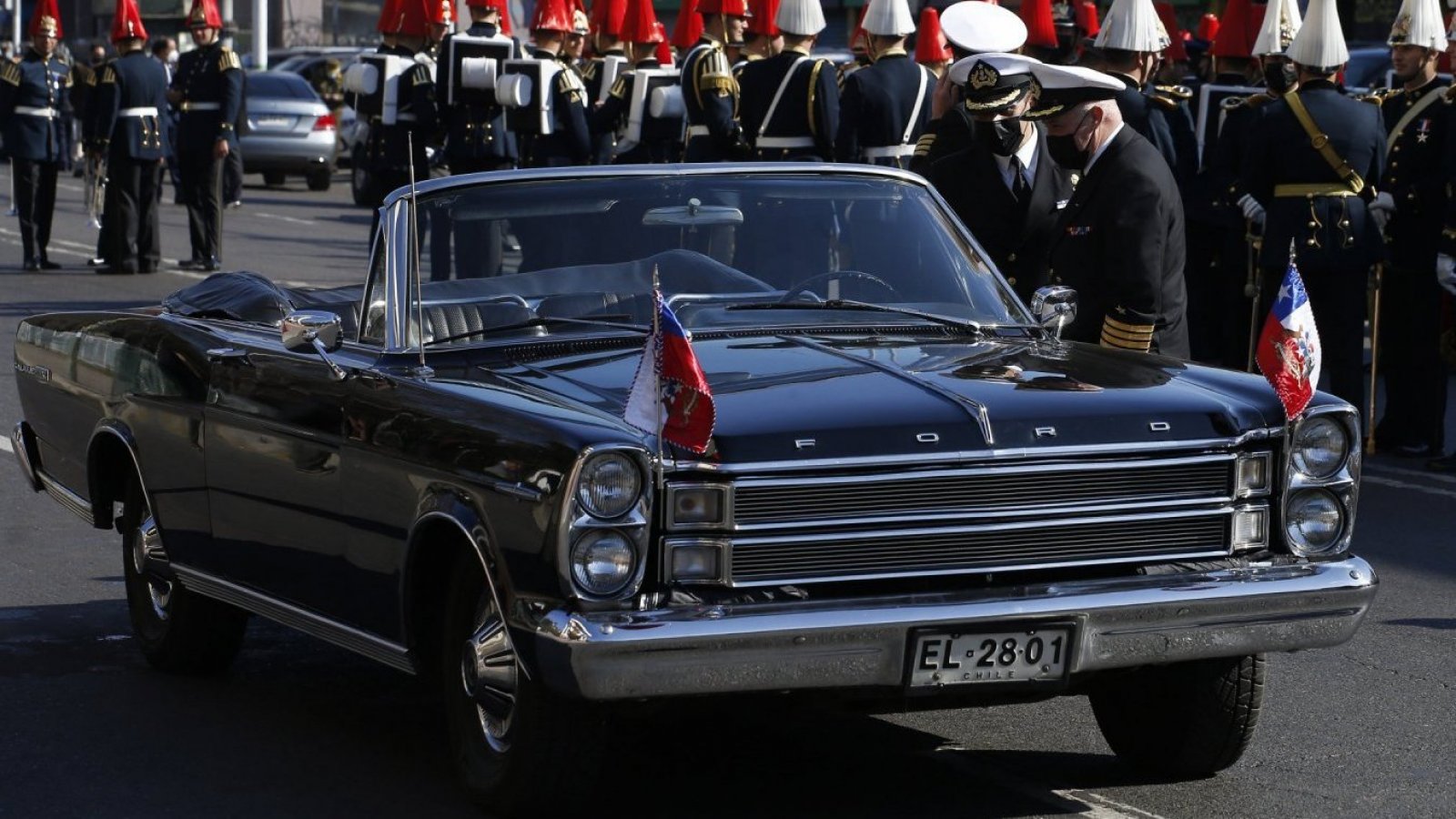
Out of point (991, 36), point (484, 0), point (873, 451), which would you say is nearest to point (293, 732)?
point (873, 451)

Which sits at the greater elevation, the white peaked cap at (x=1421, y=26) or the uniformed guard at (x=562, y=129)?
the white peaked cap at (x=1421, y=26)

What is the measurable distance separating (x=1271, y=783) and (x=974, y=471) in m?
1.35

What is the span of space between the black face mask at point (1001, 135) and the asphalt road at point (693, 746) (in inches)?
89.7

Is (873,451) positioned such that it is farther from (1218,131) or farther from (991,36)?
(1218,131)

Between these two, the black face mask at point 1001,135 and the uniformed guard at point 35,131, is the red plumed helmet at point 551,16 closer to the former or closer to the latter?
the uniformed guard at point 35,131

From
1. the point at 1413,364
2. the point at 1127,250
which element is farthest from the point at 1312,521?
the point at 1413,364

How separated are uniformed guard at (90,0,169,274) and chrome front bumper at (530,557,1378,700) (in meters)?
16.4

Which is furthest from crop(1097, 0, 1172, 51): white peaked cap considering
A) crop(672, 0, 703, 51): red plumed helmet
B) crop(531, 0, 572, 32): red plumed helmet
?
crop(672, 0, 703, 51): red plumed helmet

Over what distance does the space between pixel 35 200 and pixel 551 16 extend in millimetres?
4743

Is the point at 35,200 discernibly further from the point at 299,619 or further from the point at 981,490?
the point at 981,490

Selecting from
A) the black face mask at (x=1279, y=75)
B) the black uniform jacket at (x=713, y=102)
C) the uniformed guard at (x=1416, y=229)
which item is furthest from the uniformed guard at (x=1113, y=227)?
the black uniform jacket at (x=713, y=102)

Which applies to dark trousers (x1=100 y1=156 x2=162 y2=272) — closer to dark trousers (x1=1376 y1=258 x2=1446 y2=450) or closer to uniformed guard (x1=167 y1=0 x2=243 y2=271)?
uniformed guard (x1=167 y1=0 x2=243 y2=271)

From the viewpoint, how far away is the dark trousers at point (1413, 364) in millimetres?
12586

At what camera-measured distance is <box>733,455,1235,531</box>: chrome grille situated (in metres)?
5.26
